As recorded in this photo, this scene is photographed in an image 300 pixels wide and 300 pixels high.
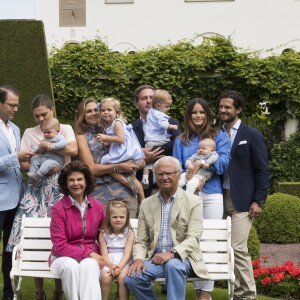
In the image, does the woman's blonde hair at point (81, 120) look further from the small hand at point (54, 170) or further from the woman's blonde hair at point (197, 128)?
the woman's blonde hair at point (197, 128)

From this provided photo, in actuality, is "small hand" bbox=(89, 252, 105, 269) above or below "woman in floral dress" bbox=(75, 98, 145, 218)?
below

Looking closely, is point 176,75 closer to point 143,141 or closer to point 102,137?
Result: point 143,141

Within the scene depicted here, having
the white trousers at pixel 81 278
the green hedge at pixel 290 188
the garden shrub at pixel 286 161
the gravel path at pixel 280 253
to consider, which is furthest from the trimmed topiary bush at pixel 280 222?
the white trousers at pixel 81 278

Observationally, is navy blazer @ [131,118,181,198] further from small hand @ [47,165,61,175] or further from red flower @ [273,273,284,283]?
red flower @ [273,273,284,283]

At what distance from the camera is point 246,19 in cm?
3141

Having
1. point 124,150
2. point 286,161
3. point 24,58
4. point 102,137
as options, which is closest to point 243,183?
point 124,150

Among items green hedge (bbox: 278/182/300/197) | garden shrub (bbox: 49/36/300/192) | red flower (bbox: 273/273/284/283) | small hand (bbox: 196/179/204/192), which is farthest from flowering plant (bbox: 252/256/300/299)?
garden shrub (bbox: 49/36/300/192)

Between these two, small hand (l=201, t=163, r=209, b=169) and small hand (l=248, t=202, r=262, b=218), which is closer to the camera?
small hand (l=201, t=163, r=209, b=169)

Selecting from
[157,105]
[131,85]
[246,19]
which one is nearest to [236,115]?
[157,105]

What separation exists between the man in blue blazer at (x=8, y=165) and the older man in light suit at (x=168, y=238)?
1.12 meters

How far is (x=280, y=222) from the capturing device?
11.9 meters

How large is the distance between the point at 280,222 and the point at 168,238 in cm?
585

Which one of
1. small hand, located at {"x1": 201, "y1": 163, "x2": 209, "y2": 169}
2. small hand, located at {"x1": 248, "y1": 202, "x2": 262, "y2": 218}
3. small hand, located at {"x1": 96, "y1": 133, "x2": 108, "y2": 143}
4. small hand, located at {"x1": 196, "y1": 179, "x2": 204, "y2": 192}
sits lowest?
small hand, located at {"x1": 248, "y1": 202, "x2": 262, "y2": 218}

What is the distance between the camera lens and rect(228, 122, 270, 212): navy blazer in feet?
22.6
